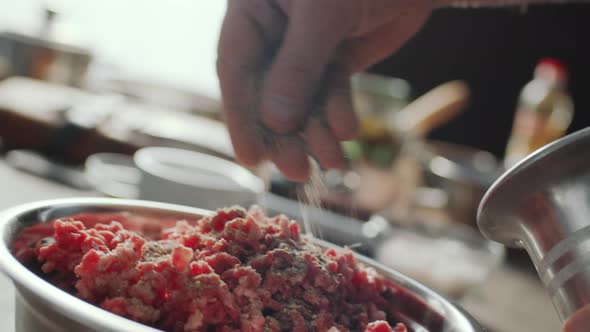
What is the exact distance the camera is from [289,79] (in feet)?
2.04

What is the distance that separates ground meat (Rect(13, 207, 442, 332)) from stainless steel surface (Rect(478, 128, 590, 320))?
0.11m

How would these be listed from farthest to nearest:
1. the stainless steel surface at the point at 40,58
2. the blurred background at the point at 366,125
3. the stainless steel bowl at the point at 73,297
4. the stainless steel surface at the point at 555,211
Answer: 1. the stainless steel surface at the point at 40,58
2. the blurred background at the point at 366,125
3. the stainless steel surface at the point at 555,211
4. the stainless steel bowl at the point at 73,297

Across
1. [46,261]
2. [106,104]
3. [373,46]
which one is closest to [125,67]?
[106,104]

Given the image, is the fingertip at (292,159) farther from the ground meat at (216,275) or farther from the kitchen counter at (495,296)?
the kitchen counter at (495,296)

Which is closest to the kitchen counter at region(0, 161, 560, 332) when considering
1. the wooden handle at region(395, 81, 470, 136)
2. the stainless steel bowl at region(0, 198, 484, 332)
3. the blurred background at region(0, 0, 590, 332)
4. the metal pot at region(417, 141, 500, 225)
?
the blurred background at region(0, 0, 590, 332)

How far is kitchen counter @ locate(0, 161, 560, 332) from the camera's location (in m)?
1.29

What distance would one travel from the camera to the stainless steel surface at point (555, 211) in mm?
443

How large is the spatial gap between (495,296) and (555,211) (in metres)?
1.20

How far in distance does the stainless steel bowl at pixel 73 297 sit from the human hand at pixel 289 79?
0.36 ft

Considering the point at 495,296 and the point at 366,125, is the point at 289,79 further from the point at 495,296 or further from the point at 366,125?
the point at 366,125

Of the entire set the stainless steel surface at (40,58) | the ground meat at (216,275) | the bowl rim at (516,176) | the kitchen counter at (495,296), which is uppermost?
the bowl rim at (516,176)

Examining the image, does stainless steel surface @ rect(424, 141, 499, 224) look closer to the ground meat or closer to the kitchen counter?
the kitchen counter

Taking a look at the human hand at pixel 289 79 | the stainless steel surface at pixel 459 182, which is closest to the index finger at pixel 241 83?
the human hand at pixel 289 79

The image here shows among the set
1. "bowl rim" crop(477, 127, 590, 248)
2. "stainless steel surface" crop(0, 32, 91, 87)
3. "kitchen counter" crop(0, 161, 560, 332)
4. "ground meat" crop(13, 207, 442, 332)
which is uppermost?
"bowl rim" crop(477, 127, 590, 248)
